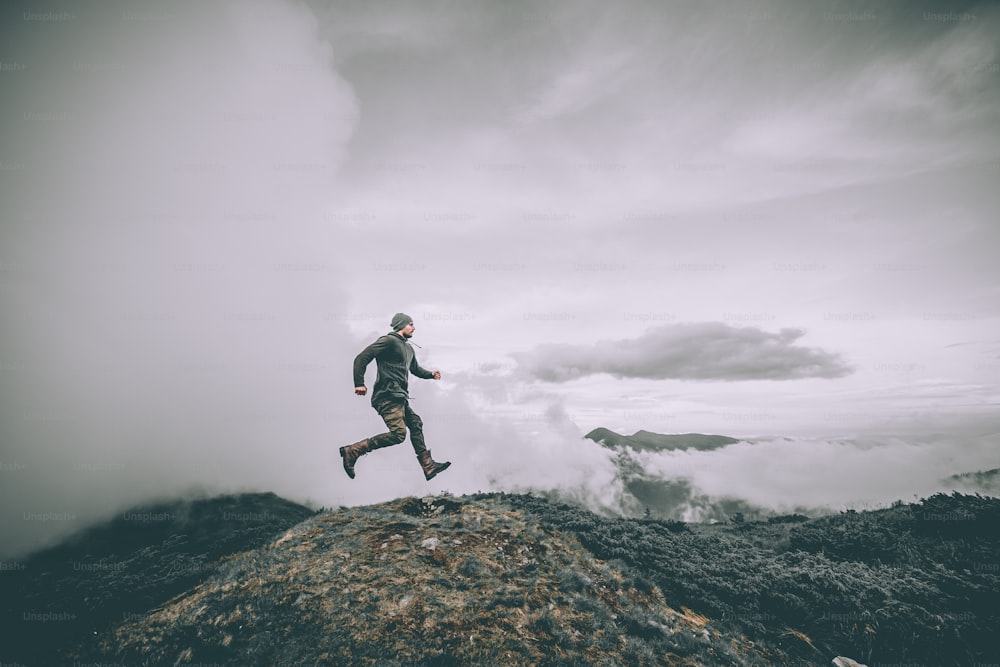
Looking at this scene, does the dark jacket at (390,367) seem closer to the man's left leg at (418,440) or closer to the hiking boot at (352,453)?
the man's left leg at (418,440)

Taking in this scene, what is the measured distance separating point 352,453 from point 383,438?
0.71 meters

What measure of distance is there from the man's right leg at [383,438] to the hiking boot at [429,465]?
865 mm

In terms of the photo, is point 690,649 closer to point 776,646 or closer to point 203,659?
point 776,646

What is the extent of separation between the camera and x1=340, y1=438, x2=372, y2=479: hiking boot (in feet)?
25.3

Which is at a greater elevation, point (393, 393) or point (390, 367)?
point (390, 367)

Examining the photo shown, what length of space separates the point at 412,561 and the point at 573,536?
192 inches

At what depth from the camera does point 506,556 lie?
8867 mm

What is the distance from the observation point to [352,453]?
787cm

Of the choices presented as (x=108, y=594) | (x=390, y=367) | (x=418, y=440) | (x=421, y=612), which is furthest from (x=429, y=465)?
(x=108, y=594)

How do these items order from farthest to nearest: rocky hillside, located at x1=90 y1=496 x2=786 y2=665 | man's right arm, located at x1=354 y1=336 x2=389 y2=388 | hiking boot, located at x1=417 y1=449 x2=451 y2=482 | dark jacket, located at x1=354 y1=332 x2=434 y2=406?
hiking boot, located at x1=417 y1=449 x2=451 y2=482 < dark jacket, located at x1=354 y1=332 x2=434 y2=406 < man's right arm, located at x1=354 y1=336 x2=389 y2=388 < rocky hillside, located at x1=90 y1=496 x2=786 y2=665

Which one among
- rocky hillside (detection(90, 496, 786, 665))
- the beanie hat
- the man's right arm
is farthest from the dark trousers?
rocky hillside (detection(90, 496, 786, 665))

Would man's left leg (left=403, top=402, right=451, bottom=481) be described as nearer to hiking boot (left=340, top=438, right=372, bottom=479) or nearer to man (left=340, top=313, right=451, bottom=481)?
man (left=340, top=313, right=451, bottom=481)

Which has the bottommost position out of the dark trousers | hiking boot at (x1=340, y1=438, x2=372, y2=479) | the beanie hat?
hiking boot at (x1=340, y1=438, x2=372, y2=479)

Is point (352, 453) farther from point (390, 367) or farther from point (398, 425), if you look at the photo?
point (390, 367)
